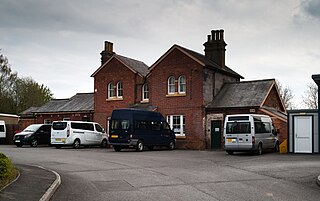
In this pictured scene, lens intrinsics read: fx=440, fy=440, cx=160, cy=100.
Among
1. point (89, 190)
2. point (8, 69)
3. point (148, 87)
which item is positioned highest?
point (8, 69)

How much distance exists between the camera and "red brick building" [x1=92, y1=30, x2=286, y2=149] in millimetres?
31422

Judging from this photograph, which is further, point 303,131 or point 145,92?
point 145,92

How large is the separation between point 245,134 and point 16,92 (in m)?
42.8

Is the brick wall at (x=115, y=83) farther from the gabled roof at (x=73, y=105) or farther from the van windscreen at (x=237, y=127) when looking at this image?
the van windscreen at (x=237, y=127)

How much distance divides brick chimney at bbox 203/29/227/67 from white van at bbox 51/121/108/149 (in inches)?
432

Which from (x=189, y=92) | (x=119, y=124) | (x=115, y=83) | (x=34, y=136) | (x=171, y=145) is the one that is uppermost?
(x=115, y=83)

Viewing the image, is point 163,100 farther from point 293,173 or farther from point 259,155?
point 293,173

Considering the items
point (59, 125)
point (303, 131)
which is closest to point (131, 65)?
point (59, 125)

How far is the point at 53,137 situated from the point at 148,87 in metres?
8.55

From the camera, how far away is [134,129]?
27609 millimetres

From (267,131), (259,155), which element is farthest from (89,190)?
(267,131)

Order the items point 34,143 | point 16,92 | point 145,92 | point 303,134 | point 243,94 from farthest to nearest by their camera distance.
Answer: point 16,92, point 145,92, point 34,143, point 243,94, point 303,134

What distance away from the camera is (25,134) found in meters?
34.2

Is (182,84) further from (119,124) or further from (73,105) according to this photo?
(73,105)
